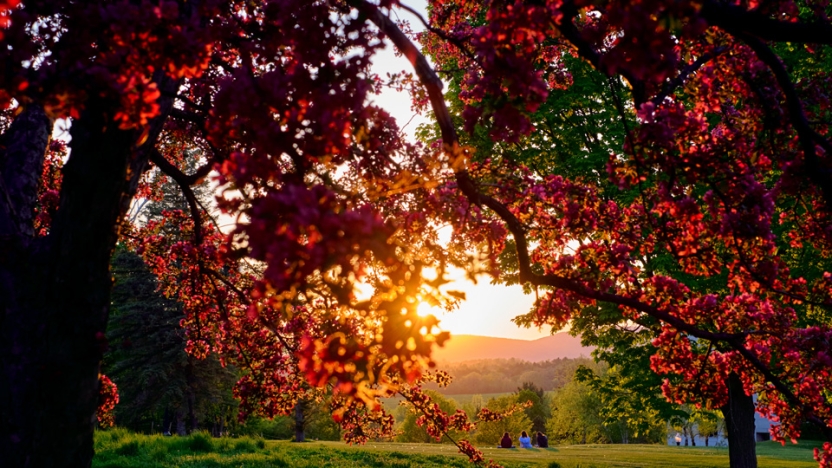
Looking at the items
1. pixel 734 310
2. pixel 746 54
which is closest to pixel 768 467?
pixel 734 310

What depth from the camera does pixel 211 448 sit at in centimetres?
1382

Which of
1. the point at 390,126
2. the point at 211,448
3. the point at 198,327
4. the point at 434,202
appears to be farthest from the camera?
the point at 211,448

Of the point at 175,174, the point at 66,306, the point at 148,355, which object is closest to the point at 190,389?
the point at 148,355

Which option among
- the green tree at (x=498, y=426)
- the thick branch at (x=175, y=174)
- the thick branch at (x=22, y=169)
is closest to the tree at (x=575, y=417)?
the green tree at (x=498, y=426)

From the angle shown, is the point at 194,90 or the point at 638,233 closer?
the point at 638,233

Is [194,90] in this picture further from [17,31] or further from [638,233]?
[638,233]

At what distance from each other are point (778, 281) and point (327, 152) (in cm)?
618

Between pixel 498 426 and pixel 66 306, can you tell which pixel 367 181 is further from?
pixel 498 426

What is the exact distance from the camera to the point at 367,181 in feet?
17.0

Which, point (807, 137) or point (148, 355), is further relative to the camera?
point (148, 355)

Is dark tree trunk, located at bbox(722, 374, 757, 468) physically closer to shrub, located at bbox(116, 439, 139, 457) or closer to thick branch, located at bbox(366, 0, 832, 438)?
thick branch, located at bbox(366, 0, 832, 438)

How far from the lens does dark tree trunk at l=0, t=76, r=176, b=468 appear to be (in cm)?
397

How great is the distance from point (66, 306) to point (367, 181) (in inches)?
112

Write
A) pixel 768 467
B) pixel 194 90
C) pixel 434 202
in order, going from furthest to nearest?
pixel 768 467
pixel 194 90
pixel 434 202
